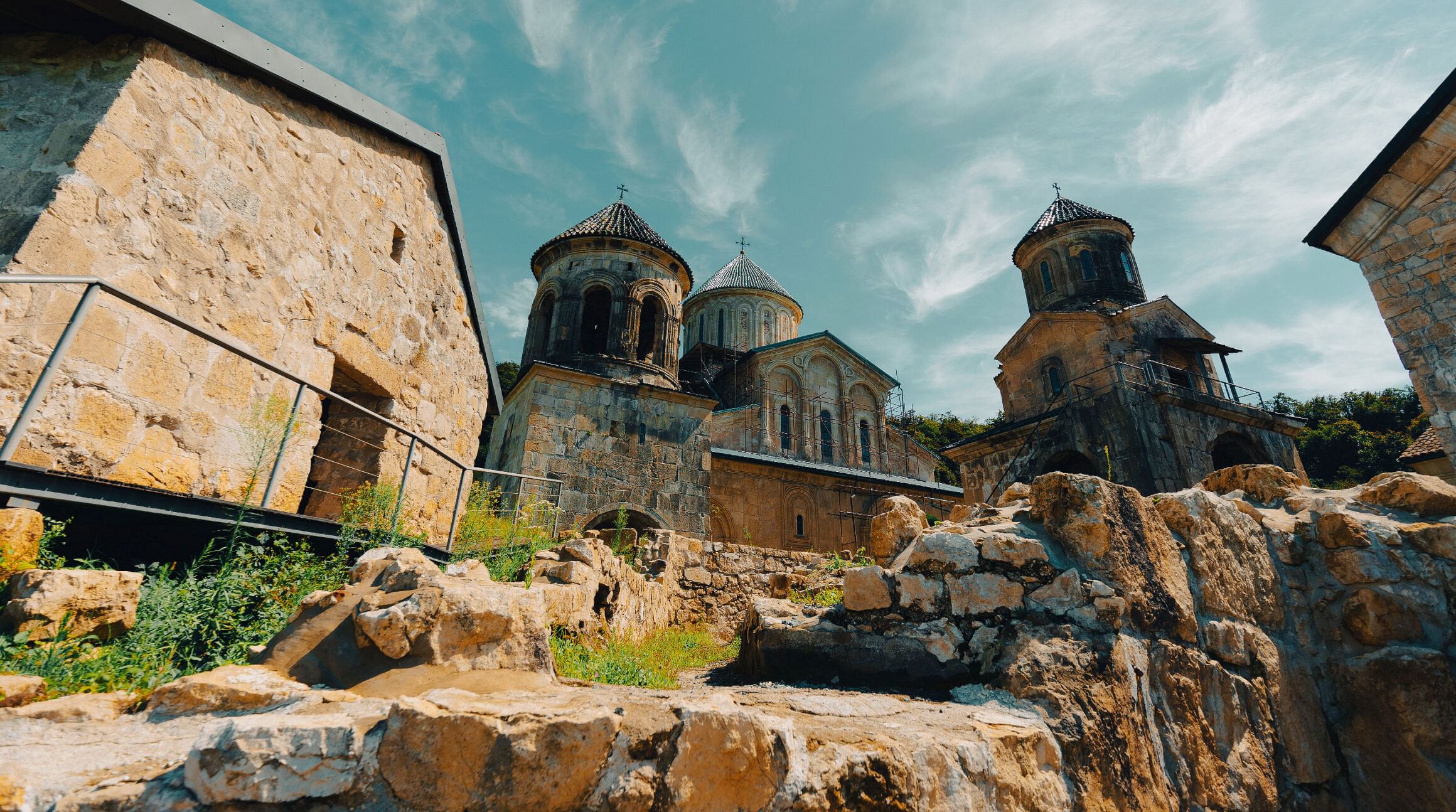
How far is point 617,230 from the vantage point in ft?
49.4


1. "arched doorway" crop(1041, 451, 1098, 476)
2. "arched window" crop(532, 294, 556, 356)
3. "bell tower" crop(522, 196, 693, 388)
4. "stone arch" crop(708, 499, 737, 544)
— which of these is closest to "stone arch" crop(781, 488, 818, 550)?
"stone arch" crop(708, 499, 737, 544)

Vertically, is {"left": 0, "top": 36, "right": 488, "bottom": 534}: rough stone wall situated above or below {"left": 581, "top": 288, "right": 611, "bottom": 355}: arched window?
below

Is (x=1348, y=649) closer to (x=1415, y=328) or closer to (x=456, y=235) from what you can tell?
(x=1415, y=328)

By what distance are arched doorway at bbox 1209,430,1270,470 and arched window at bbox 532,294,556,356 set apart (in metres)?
15.1

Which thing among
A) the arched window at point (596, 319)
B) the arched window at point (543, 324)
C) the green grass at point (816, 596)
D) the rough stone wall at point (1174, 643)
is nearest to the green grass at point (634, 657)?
the rough stone wall at point (1174, 643)

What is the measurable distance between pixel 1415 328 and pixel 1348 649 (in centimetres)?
509

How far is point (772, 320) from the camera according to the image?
83.4ft

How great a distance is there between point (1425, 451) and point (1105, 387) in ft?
24.5

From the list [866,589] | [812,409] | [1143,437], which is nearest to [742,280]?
[812,409]

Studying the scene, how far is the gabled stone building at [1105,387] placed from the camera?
14.4 meters

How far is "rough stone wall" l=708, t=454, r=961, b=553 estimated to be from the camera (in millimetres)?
15023

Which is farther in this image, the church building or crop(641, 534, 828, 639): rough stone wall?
the church building

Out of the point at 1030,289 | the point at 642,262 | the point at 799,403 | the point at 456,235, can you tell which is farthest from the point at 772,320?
the point at 456,235

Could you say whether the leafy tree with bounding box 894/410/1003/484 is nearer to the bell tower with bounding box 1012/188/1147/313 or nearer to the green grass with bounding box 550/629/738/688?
the bell tower with bounding box 1012/188/1147/313
